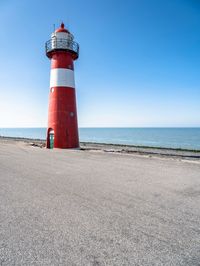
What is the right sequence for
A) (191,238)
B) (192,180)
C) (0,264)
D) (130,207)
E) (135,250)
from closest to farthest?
(0,264), (135,250), (191,238), (130,207), (192,180)

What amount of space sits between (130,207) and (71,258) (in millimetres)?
1904

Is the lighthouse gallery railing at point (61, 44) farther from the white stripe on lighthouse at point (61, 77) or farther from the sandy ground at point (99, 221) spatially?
the sandy ground at point (99, 221)

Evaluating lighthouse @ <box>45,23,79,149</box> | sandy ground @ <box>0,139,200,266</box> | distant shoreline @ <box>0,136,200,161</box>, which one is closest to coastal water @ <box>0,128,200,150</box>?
distant shoreline @ <box>0,136,200,161</box>

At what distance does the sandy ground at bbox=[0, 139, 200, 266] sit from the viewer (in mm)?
2561

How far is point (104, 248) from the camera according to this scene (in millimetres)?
2699

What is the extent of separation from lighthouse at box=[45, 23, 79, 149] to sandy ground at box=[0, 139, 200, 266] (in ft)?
31.7

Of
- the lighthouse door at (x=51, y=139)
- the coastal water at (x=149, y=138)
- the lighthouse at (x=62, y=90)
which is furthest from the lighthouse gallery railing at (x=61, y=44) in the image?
the coastal water at (x=149, y=138)

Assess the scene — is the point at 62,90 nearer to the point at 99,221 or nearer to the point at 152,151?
the point at 152,151

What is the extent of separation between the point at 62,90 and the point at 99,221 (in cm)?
1366


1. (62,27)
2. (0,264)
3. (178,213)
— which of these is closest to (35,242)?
(0,264)

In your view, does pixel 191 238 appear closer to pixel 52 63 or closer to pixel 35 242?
pixel 35 242

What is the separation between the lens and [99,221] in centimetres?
348

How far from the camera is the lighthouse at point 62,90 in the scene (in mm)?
15766

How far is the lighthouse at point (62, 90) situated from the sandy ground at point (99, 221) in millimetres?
9676
